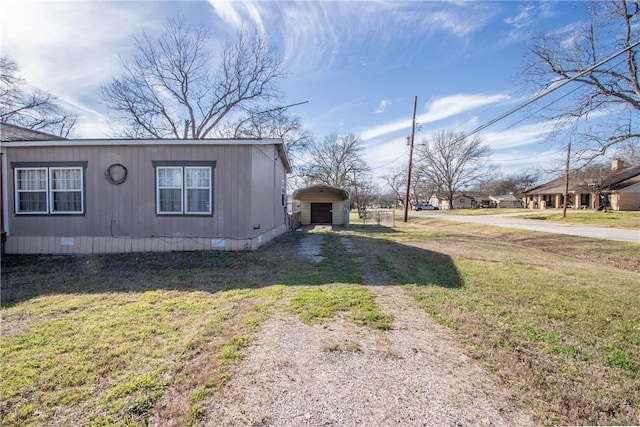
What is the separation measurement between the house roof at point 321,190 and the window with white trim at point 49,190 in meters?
11.3

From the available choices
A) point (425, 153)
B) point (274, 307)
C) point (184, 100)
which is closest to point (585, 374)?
point (274, 307)

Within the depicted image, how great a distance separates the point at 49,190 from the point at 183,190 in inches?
153

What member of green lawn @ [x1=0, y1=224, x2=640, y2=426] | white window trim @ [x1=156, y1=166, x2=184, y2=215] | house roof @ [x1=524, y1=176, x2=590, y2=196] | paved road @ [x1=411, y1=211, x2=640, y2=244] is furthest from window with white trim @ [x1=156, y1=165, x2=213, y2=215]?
house roof @ [x1=524, y1=176, x2=590, y2=196]

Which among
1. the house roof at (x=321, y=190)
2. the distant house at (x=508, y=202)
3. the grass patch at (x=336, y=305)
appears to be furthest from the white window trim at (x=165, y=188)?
the distant house at (x=508, y=202)

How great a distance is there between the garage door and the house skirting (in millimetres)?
11551

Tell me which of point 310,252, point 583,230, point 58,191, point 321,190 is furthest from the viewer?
point 321,190

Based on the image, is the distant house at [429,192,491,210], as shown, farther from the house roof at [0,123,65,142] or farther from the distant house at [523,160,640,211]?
the house roof at [0,123,65,142]

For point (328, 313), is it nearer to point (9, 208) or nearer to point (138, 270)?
point (138, 270)

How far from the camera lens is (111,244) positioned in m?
8.41

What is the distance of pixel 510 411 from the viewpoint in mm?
2066

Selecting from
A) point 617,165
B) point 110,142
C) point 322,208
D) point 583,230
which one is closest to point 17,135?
point 110,142

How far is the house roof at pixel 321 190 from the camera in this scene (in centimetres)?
1748

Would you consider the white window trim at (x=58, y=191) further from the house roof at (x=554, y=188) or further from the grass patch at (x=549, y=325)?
the house roof at (x=554, y=188)

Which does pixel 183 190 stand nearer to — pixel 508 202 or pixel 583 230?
pixel 583 230
